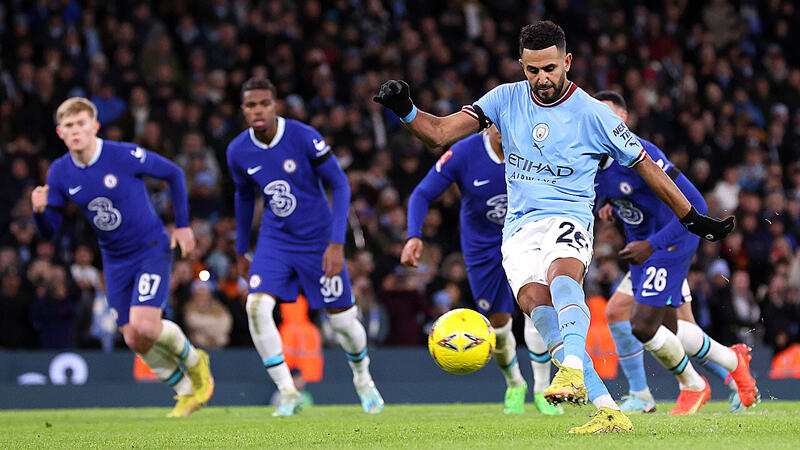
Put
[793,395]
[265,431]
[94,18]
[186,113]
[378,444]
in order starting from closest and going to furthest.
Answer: [378,444], [265,431], [793,395], [186,113], [94,18]

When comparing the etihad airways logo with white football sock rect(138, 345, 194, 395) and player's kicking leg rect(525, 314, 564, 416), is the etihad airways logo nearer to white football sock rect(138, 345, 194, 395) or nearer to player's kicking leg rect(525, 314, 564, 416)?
player's kicking leg rect(525, 314, 564, 416)

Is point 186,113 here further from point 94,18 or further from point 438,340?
point 438,340

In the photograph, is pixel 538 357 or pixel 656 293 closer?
pixel 656 293

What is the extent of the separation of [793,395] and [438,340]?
24.0 feet

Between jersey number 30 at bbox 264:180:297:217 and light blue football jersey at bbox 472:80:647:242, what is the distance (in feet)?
11.6

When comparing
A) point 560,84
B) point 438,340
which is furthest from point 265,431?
point 560,84

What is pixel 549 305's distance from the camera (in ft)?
21.0

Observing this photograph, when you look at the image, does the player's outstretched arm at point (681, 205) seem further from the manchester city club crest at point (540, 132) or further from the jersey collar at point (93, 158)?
the jersey collar at point (93, 158)

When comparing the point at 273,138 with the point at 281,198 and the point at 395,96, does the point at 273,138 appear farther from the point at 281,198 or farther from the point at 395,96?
the point at 395,96

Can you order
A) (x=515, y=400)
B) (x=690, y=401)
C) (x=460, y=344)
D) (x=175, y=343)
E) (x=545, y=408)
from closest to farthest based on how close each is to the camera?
(x=460, y=344) → (x=690, y=401) → (x=545, y=408) → (x=175, y=343) → (x=515, y=400)

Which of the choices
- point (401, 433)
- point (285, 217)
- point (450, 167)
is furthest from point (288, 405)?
point (401, 433)

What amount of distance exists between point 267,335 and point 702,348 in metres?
3.66

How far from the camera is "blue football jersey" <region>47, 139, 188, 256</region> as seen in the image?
9.39 m

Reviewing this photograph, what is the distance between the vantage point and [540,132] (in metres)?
6.42
